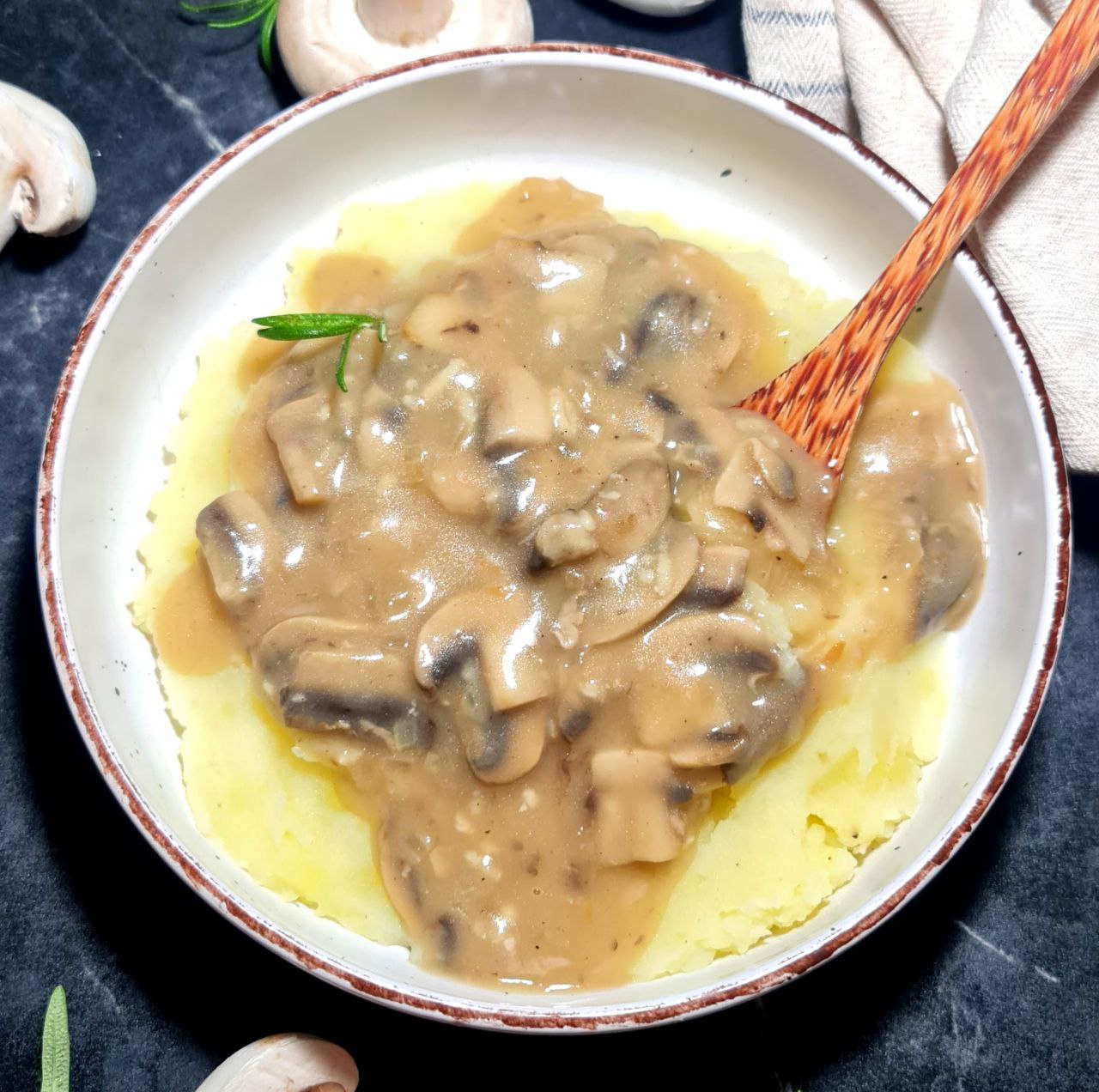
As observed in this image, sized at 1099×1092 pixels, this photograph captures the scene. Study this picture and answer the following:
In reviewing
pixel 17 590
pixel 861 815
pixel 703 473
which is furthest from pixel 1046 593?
pixel 17 590

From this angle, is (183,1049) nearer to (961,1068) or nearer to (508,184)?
(961,1068)

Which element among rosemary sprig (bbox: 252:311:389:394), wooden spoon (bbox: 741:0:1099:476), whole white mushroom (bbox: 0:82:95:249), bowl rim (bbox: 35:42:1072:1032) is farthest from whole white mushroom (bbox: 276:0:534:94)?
wooden spoon (bbox: 741:0:1099:476)

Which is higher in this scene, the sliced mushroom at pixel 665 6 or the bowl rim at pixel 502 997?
the sliced mushroom at pixel 665 6

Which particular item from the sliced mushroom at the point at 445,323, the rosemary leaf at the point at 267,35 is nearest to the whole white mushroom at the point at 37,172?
the rosemary leaf at the point at 267,35

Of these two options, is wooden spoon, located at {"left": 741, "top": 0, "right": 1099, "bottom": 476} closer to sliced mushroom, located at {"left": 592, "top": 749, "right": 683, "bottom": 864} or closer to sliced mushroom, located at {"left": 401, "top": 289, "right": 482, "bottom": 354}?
sliced mushroom, located at {"left": 401, "top": 289, "right": 482, "bottom": 354}

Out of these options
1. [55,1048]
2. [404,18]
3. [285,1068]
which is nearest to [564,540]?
[285,1068]

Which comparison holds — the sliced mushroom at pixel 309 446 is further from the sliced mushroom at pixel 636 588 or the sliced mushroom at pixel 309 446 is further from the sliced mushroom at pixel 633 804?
the sliced mushroom at pixel 633 804

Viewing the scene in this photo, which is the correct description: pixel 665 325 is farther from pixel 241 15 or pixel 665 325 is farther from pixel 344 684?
pixel 241 15
